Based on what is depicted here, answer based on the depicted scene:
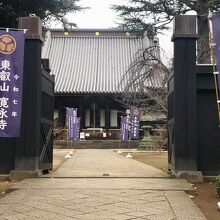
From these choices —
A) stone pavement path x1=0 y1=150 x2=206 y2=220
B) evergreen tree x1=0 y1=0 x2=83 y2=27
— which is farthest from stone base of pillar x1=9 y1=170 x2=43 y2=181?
evergreen tree x1=0 y1=0 x2=83 y2=27

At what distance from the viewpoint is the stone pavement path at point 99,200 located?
630cm

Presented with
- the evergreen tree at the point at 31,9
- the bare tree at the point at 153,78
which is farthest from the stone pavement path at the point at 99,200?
the bare tree at the point at 153,78

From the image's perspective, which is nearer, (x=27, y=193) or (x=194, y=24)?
(x=27, y=193)

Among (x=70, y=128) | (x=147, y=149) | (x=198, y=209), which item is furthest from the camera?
(x=70, y=128)

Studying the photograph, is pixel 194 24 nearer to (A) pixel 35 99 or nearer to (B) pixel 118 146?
(A) pixel 35 99

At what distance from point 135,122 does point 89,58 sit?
41.5 feet

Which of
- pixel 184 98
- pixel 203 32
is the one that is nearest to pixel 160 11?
pixel 203 32

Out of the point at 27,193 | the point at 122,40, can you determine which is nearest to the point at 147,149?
the point at 122,40

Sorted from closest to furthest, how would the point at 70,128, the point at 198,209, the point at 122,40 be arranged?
1. the point at 198,209
2. the point at 70,128
3. the point at 122,40

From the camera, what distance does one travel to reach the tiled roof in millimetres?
38094

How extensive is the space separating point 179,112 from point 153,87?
43.8ft

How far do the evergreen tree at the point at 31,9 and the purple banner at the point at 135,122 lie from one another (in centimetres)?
1546

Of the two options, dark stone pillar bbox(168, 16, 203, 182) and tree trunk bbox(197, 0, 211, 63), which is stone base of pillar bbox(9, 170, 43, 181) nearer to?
dark stone pillar bbox(168, 16, 203, 182)

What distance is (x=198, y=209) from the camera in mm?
6746
